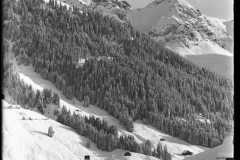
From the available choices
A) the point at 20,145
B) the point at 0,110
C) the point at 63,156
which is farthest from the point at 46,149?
the point at 0,110

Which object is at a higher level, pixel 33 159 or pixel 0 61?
pixel 0 61

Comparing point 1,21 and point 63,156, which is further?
point 63,156

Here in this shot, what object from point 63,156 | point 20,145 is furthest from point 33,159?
point 63,156

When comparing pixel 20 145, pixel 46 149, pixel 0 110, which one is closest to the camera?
pixel 0 110
